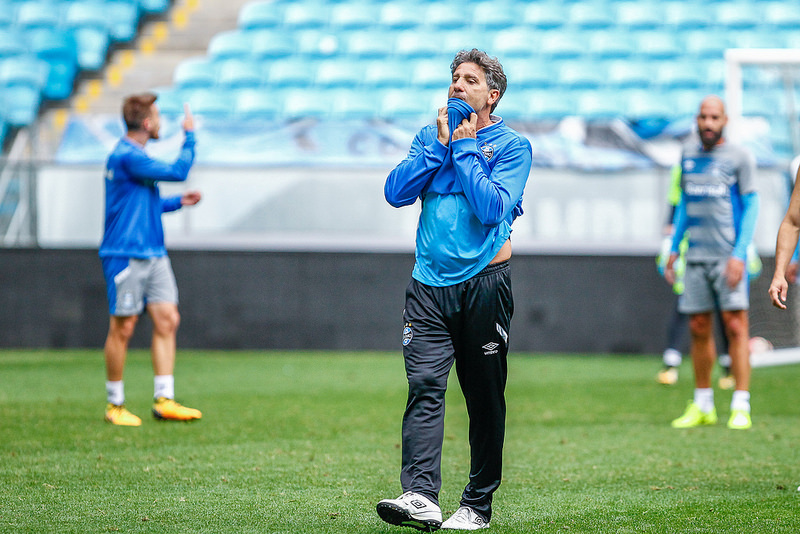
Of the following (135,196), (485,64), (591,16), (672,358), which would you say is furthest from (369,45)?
(485,64)

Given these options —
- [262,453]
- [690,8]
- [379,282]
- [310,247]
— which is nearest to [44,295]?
[310,247]

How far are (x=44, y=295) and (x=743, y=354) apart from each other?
770 centimetres

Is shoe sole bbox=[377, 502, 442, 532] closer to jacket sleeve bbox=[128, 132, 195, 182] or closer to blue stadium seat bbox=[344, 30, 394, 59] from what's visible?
jacket sleeve bbox=[128, 132, 195, 182]

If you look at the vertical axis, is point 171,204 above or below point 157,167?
below

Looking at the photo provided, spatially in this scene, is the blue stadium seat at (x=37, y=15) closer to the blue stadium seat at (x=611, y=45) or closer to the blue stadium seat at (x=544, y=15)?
the blue stadium seat at (x=544, y=15)

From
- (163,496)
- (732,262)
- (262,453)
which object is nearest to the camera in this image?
(163,496)

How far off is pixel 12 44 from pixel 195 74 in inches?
114

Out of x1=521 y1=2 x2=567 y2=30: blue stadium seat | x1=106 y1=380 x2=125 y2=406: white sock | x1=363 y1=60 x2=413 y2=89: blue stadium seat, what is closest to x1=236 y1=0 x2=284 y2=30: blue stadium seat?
x1=363 y1=60 x2=413 y2=89: blue stadium seat

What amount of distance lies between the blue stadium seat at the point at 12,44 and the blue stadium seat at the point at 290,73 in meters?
3.64

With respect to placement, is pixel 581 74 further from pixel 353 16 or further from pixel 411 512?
pixel 411 512

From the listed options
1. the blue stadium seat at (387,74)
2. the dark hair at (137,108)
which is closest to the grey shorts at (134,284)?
the dark hair at (137,108)

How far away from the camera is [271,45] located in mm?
15008

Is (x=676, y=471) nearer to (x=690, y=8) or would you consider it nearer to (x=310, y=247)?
(x=310, y=247)

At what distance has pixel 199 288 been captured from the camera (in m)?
11.5
